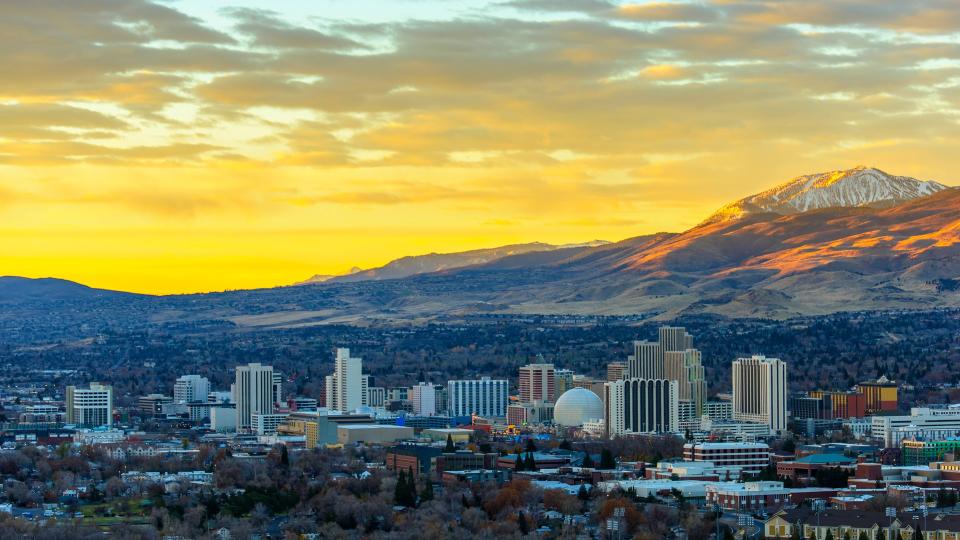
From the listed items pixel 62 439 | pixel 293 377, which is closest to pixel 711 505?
pixel 62 439

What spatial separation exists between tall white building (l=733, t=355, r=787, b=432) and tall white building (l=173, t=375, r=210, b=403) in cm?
4032

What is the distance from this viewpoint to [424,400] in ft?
544

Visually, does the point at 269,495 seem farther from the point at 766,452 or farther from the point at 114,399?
the point at 114,399

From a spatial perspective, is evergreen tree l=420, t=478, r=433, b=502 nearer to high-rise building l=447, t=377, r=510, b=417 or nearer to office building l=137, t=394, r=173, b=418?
office building l=137, t=394, r=173, b=418

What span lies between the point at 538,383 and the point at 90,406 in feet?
99.9

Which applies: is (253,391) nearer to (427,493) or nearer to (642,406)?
(642,406)

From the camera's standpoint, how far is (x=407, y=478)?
314 feet

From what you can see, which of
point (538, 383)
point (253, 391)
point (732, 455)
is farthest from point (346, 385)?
point (732, 455)

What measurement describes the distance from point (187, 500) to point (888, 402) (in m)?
72.0

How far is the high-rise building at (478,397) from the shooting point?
16638 cm

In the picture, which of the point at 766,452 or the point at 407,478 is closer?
the point at 407,478

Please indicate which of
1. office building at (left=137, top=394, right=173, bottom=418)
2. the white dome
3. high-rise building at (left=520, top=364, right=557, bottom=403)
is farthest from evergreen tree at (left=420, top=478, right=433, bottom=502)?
office building at (left=137, top=394, right=173, bottom=418)

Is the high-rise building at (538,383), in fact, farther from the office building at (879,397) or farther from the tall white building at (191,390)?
the tall white building at (191,390)

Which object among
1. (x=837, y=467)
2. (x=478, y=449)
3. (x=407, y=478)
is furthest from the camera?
(x=478, y=449)
